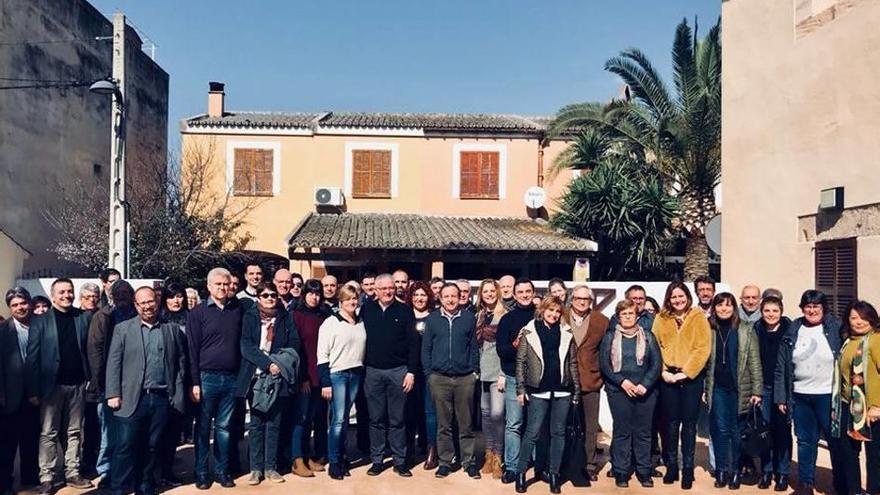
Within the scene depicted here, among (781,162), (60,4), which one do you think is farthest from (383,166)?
(781,162)

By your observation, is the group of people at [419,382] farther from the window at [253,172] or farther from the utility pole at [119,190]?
the window at [253,172]

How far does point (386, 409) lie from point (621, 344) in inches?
84.7

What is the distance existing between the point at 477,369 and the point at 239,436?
7.25 feet

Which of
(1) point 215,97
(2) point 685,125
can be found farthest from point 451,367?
(1) point 215,97

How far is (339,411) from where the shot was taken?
5.96 m

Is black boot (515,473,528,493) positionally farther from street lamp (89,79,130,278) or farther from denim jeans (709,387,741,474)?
street lamp (89,79,130,278)

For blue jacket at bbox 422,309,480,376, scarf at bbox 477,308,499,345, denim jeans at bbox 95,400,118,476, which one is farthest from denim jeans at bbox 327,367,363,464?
denim jeans at bbox 95,400,118,476

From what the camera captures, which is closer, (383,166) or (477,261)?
(477,261)

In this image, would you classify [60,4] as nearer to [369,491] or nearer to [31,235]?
[31,235]

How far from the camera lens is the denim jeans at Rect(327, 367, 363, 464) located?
235 inches

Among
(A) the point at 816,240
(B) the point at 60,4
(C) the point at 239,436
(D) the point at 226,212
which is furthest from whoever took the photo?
(D) the point at 226,212

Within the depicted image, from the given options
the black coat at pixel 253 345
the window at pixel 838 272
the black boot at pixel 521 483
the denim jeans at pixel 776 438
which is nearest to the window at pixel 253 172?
the black coat at pixel 253 345

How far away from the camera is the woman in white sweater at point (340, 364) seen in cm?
595

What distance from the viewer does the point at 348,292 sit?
606 cm
